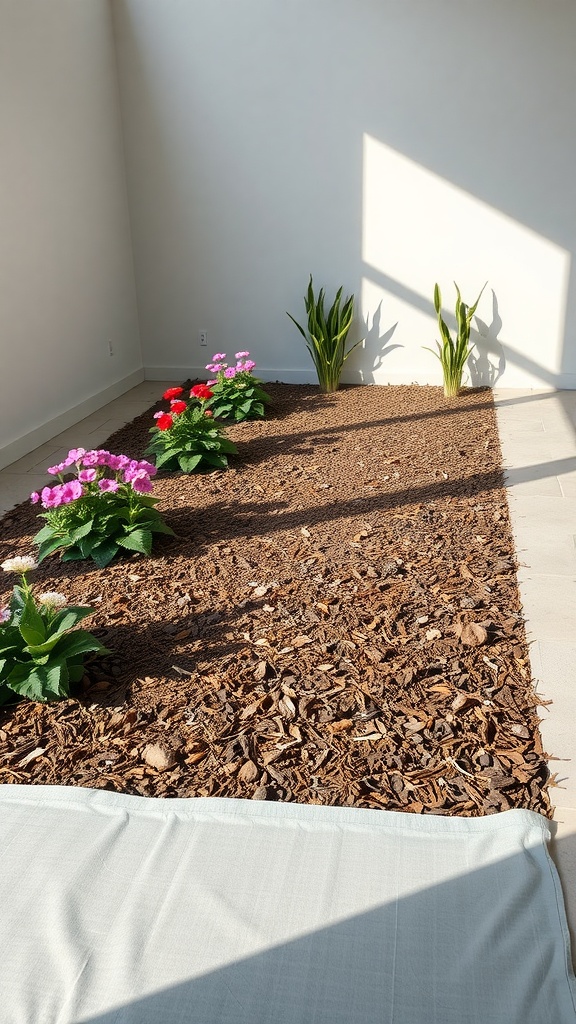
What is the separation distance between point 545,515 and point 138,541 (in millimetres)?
1822

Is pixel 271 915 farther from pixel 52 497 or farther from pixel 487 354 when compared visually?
pixel 487 354

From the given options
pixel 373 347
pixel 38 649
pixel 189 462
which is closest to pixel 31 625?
pixel 38 649

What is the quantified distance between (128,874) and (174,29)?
18.4 feet

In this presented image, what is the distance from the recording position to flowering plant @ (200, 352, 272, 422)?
5004mm

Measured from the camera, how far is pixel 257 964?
55.7 inches

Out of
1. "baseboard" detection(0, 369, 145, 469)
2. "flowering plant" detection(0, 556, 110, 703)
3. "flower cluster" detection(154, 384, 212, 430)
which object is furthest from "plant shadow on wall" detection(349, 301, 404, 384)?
"flowering plant" detection(0, 556, 110, 703)

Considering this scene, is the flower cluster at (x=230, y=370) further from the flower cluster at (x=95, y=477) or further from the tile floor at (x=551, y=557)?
the flower cluster at (x=95, y=477)

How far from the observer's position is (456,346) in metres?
5.38

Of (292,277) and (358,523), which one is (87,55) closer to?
(292,277)

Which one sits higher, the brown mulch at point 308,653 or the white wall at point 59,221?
the white wall at point 59,221

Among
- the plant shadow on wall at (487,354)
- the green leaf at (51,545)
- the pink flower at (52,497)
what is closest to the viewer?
the pink flower at (52,497)

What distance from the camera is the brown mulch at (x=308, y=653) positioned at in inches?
75.7

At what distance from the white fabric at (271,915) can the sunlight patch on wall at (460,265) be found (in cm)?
442

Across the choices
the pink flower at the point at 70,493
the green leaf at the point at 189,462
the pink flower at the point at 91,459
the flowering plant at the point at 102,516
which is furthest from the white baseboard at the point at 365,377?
the pink flower at the point at 70,493
